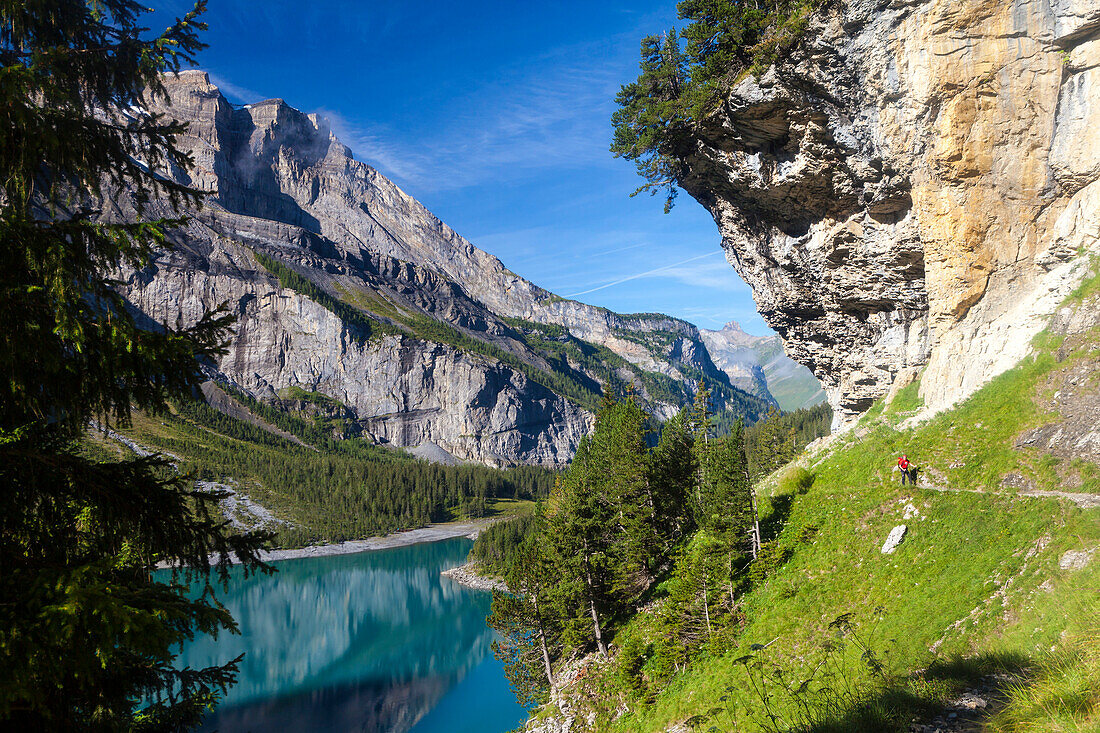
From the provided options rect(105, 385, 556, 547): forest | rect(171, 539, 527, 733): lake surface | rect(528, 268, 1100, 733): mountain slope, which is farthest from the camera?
rect(105, 385, 556, 547): forest

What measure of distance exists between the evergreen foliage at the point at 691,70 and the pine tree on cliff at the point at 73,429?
27053mm

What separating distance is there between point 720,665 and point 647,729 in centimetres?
369

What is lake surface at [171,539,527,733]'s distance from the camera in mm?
44094

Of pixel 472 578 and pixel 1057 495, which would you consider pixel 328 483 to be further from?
pixel 1057 495

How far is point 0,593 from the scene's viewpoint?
4090 millimetres

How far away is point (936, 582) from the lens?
14500mm

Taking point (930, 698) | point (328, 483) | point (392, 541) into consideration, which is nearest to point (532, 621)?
point (930, 698)

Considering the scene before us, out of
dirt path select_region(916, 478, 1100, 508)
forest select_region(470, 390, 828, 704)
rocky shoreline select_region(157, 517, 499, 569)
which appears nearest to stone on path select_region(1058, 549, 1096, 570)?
dirt path select_region(916, 478, 1100, 508)

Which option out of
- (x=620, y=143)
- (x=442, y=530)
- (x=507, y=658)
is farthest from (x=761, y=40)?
(x=442, y=530)

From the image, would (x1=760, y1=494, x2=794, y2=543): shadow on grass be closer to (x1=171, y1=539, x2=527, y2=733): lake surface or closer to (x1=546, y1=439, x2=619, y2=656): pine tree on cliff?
(x1=546, y1=439, x2=619, y2=656): pine tree on cliff

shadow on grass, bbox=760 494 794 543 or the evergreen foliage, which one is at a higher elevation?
the evergreen foliage

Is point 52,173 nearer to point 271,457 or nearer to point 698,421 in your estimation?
point 698,421

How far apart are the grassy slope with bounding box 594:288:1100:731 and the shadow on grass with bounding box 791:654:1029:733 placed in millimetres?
47

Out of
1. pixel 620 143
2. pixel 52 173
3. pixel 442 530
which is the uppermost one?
pixel 620 143
